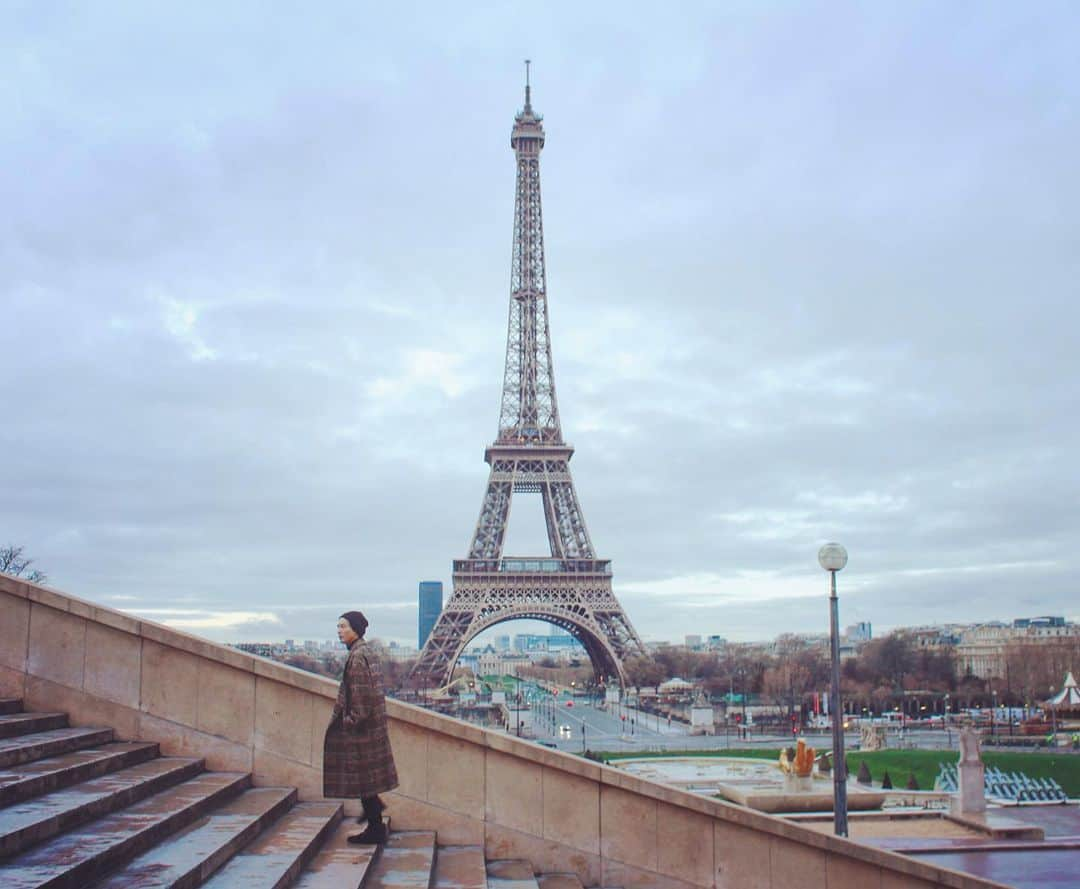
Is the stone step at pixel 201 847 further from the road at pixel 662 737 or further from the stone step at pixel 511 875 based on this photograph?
the road at pixel 662 737

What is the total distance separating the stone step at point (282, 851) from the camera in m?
6.77

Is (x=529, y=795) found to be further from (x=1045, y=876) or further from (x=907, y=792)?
(x=907, y=792)

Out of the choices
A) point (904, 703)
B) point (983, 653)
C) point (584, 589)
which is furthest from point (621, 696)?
point (983, 653)

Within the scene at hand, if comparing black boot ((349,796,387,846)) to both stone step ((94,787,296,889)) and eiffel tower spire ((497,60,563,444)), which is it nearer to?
stone step ((94,787,296,889))

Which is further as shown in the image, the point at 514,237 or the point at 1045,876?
the point at 514,237

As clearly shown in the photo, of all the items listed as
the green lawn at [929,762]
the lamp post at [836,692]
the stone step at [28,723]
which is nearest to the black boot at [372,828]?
the stone step at [28,723]

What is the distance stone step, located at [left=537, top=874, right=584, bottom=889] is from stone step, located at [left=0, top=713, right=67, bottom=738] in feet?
14.8

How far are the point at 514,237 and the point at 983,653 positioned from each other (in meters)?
101

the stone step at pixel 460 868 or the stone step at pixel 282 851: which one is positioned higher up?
the stone step at pixel 282 851

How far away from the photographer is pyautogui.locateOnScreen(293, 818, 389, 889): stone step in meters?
7.24

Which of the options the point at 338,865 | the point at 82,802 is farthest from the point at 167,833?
the point at 338,865

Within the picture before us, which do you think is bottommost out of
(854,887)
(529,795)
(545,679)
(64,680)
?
(545,679)

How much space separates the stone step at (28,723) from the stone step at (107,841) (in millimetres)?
1423

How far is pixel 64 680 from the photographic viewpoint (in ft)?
33.0
